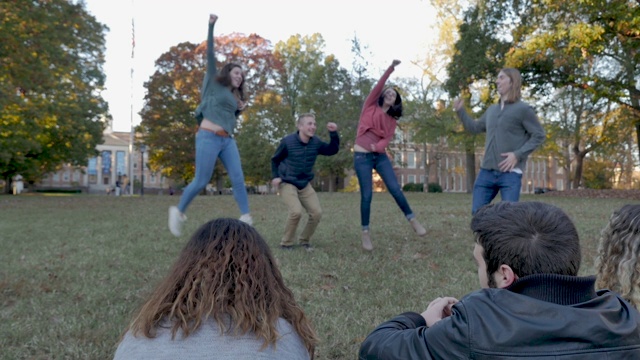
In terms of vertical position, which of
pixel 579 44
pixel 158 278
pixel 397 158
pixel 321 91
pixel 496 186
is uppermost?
pixel 321 91

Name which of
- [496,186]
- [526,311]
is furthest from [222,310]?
[496,186]

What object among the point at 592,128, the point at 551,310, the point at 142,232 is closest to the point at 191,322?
the point at 551,310

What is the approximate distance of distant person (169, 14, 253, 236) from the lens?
7.21 meters

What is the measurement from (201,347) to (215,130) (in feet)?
18.1

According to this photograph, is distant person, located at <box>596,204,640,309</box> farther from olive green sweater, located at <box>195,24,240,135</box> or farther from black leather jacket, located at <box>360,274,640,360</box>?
olive green sweater, located at <box>195,24,240,135</box>

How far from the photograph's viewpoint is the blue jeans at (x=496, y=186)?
6383 millimetres

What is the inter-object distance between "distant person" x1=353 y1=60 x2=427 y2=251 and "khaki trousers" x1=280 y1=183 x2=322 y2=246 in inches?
27.5

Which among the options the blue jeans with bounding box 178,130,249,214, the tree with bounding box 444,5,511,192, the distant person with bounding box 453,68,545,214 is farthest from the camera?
the tree with bounding box 444,5,511,192

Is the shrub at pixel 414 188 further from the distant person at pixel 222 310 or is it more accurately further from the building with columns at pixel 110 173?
the building with columns at pixel 110 173

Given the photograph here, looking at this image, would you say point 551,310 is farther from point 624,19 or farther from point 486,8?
point 486,8

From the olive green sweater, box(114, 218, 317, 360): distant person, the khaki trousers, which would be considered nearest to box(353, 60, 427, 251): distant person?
the khaki trousers

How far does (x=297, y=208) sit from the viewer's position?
777 centimetres

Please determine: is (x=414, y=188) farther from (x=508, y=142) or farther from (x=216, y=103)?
(x=508, y=142)

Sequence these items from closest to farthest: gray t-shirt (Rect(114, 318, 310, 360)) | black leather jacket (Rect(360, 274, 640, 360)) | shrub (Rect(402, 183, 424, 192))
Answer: black leather jacket (Rect(360, 274, 640, 360)), gray t-shirt (Rect(114, 318, 310, 360)), shrub (Rect(402, 183, 424, 192))
